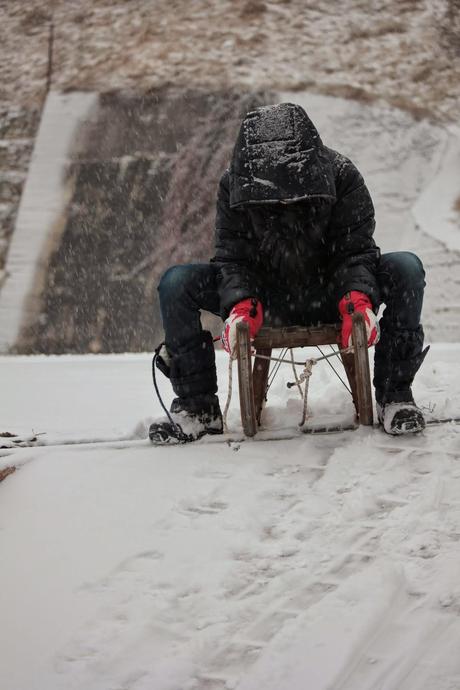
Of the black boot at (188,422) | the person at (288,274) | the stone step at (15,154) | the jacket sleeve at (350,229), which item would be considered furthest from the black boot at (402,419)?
the stone step at (15,154)

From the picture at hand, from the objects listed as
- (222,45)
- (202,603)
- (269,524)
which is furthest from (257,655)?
(222,45)

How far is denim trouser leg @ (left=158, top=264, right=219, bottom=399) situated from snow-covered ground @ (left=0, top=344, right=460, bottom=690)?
286 millimetres

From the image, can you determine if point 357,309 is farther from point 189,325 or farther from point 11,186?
point 11,186

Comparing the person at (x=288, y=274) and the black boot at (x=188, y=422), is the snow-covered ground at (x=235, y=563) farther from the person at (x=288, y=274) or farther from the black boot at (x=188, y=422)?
the person at (x=288, y=274)

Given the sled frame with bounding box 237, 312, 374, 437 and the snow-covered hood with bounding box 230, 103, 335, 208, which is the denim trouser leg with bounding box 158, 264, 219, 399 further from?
the snow-covered hood with bounding box 230, 103, 335, 208

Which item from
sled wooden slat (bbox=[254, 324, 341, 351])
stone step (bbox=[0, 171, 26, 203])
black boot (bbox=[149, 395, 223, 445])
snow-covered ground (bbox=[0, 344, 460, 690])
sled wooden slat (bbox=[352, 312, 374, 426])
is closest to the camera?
snow-covered ground (bbox=[0, 344, 460, 690])

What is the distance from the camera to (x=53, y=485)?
2.57 m

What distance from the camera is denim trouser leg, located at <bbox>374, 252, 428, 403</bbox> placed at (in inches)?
112

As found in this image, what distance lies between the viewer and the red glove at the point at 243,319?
9.14 feet

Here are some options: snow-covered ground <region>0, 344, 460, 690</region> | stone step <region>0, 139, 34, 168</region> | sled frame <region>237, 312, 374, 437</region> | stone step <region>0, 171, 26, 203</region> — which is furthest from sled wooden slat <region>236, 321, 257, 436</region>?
stone step <region>0, 139, 34, 168</region>

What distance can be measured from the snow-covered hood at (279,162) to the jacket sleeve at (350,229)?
0.12m

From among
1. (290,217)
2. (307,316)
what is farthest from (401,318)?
(290,217)

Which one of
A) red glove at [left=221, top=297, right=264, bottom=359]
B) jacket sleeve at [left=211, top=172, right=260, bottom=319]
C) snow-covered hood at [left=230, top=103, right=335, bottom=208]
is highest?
snow-covered hood at [left=230, top=103, right=335, bottom=208]

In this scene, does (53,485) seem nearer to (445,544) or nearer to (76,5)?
(445,544)
